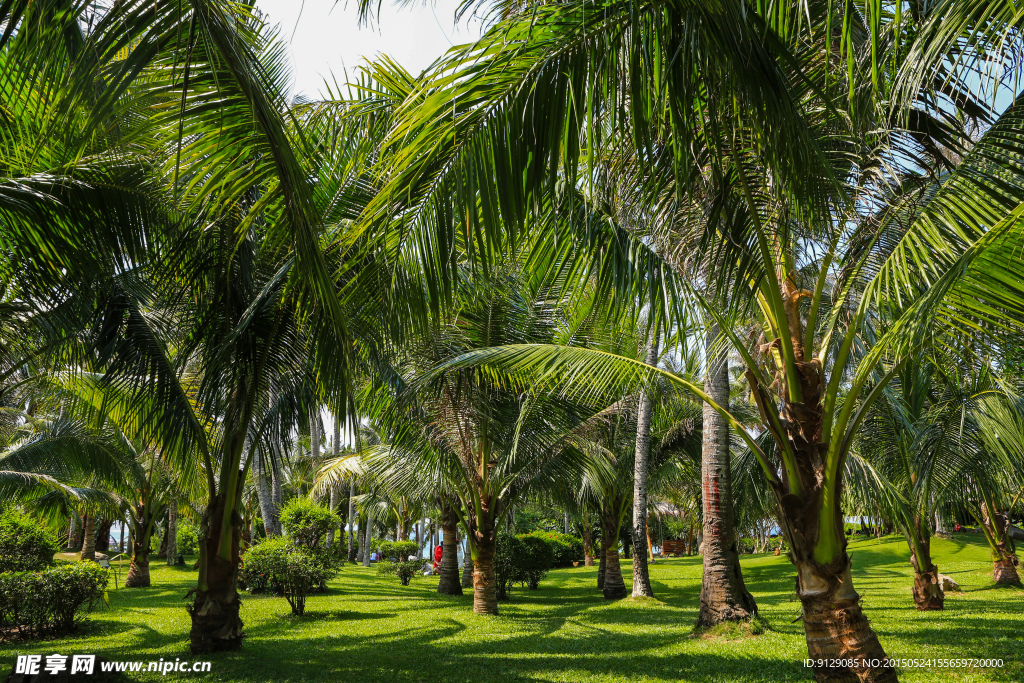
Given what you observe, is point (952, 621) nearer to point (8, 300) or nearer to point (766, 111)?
point (766, 111)

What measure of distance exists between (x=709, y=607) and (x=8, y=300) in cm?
885

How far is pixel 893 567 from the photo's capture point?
68.7ft

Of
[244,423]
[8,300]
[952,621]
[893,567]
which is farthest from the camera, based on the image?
[893,567]

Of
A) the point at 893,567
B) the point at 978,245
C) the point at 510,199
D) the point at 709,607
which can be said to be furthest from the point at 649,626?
the point at 893,567

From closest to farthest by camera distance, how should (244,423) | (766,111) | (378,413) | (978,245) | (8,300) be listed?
(766,111)
(978,245)
(8,300)
(244,423)
(378,413)

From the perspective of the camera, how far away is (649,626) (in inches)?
410

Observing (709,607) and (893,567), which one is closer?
(709,607)

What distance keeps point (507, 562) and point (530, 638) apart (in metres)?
6.18

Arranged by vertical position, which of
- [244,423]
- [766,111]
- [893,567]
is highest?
[766,111]

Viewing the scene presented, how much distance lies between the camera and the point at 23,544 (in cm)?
1148

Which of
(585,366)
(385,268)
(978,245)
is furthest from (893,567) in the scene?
(385,268)

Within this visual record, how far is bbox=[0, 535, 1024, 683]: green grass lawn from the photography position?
691 cm

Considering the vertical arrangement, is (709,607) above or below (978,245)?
below

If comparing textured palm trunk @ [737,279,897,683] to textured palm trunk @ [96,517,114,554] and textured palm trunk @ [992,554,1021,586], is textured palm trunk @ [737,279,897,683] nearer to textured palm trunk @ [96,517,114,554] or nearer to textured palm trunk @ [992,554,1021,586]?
textured palm trunk @ [992,554,1021,586]
